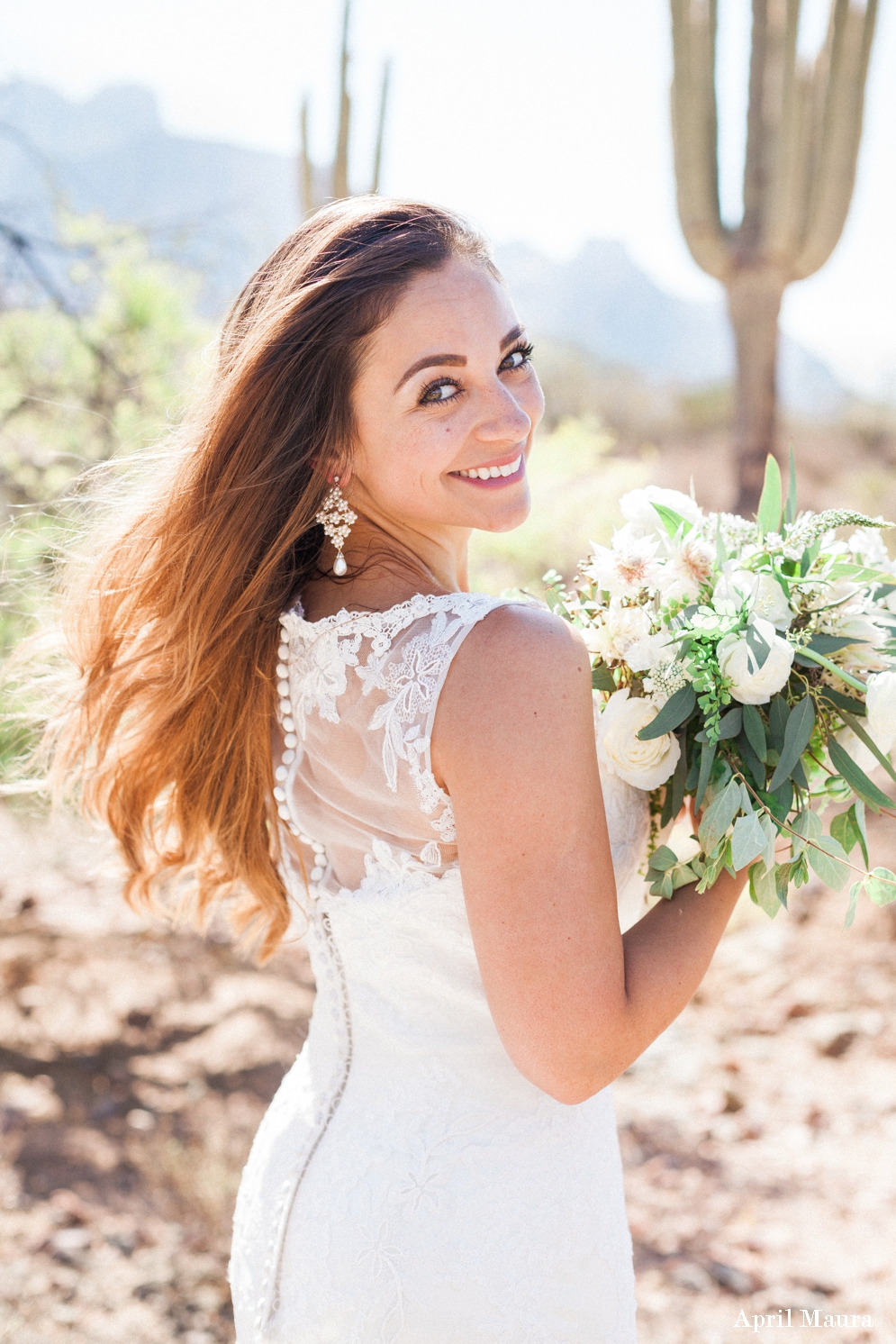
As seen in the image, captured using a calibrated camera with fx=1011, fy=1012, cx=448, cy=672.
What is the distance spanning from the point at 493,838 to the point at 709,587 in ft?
1.88

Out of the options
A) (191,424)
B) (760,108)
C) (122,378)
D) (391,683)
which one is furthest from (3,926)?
(760,108)

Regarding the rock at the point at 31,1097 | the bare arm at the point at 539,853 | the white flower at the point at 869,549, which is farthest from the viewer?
the rock at the point at 31,1097

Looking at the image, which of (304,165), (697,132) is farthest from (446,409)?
(697,132)

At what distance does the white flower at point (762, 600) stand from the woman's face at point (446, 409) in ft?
1.08

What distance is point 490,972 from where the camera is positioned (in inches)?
47.9

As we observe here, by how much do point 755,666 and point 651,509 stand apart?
0.43 metres

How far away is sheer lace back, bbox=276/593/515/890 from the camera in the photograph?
126 cm

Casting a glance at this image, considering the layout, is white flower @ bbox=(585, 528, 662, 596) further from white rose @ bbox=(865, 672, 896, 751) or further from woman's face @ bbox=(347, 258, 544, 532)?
white rose @ bbox=(865, 672, 896, 751)

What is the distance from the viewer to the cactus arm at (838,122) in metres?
7.93

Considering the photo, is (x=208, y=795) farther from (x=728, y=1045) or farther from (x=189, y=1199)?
(x=728, y=1045)

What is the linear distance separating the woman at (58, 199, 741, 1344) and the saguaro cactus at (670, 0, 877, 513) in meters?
8.12

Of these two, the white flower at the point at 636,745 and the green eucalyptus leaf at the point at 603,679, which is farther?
the green eucalyptus leaf at the point at 603,679

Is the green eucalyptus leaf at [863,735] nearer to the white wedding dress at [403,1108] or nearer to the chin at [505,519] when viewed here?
the white wedding dress at [403,1108]

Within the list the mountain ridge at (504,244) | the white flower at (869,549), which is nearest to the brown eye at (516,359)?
the white flower at (869,549)
